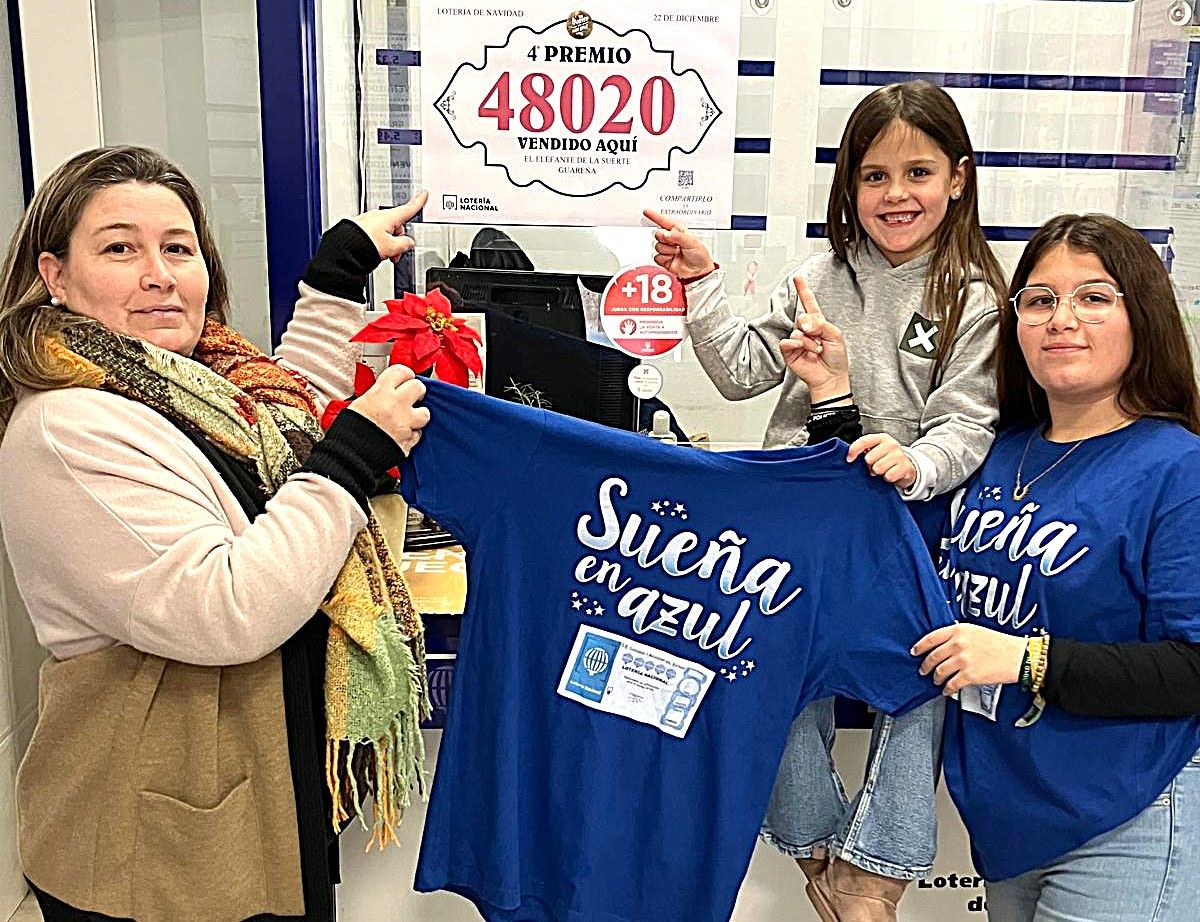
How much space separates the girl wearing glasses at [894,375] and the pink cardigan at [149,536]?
666mm

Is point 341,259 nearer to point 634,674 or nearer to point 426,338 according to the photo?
point 426,338

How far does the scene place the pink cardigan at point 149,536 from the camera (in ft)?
3.60

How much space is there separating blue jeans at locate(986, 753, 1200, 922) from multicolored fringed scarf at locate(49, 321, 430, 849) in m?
0.83

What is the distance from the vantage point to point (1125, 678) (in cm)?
118

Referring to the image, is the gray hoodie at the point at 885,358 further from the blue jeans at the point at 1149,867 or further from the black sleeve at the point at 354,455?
the black sleeve at the point at 354,455

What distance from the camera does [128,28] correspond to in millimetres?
2080

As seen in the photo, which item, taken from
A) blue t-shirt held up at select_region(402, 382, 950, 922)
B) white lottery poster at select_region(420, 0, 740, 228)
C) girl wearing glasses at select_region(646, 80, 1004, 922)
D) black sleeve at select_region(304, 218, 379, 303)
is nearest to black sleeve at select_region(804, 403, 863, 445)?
girl wearing glasses at select_region(646, 80, 1004, 922)

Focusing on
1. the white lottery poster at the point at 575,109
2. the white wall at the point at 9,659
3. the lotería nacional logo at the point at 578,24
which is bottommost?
the white wall at the point at 9,659

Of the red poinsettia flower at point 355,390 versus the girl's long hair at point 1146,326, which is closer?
the girl's long hair at point 1146,326

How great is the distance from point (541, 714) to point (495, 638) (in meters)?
0.12

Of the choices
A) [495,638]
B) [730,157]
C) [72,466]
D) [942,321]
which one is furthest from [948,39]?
[72,466]

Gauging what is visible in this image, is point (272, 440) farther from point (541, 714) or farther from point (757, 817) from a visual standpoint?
point (757, 817)

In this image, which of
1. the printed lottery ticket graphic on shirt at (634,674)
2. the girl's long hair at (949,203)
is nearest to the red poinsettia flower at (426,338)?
the printed lottery ticket graphic on shirt at (634,674)

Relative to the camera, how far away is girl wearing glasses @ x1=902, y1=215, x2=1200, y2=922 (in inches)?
47.1
